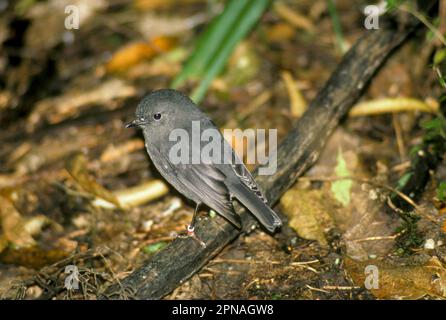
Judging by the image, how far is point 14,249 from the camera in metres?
4.95

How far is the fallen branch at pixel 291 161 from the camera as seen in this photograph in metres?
4.05

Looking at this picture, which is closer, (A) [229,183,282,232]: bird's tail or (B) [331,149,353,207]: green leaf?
(A) [229,183,282,232]: bird's tail

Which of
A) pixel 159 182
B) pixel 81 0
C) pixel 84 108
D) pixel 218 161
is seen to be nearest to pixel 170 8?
pixel 81 0

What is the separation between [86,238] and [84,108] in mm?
2157

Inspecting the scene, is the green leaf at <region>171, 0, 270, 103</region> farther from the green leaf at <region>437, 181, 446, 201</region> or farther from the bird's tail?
the green leaf at <region>437, 181, 446, 201</region>

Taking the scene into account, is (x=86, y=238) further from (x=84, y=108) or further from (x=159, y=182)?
(x=84, y=108)

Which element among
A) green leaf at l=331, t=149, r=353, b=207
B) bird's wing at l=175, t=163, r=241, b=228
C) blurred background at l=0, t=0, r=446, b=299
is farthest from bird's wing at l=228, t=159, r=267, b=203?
green leaf at l=331, t=149, r=353, b=207

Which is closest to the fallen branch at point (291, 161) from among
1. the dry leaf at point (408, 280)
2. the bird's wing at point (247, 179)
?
the bird's wing at point (247, 179)

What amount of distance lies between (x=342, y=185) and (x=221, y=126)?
1602mm

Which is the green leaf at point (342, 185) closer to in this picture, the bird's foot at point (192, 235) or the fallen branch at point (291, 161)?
the fallen branch at point (291, 161)

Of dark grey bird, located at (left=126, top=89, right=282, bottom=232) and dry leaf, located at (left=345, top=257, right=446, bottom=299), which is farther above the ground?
dark grey bird, located at (left=126, top=89, right=282, bottom=232)

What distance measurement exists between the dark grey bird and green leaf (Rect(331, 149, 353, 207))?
84 centimetres

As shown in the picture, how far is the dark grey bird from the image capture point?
14.4ft

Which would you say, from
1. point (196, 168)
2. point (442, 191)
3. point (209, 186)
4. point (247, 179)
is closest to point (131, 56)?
point (196, 168)
